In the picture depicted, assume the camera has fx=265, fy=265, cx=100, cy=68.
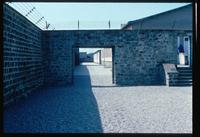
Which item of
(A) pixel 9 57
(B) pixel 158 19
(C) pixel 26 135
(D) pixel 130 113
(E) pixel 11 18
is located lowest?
(D) pixel 130 113

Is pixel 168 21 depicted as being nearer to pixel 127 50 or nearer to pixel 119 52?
pixel 127 50

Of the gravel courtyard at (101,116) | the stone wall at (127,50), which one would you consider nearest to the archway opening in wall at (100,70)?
the stone wall at (127,50)

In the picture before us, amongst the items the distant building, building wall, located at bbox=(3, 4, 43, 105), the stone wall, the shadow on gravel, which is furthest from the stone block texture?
the distant building

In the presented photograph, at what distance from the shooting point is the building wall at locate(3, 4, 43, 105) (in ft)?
26.0

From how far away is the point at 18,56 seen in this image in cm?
938

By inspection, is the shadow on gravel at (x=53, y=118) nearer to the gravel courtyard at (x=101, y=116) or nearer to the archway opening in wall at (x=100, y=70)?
the gravel courtyard at (x=101, y=116)

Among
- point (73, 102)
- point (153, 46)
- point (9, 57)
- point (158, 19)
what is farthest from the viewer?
point (158, 19)

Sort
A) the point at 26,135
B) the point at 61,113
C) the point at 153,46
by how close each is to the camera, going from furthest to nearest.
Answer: the point at 153,46 < the point at 61,113 < the point at 26,135

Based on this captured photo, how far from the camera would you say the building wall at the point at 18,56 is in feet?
26.0

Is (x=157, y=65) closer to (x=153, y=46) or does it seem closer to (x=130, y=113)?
(x=153, y=46)

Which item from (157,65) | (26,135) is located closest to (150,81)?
(157,65)

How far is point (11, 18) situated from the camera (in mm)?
8625

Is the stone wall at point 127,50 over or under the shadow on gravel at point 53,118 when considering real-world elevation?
over

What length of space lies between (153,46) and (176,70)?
210cm
